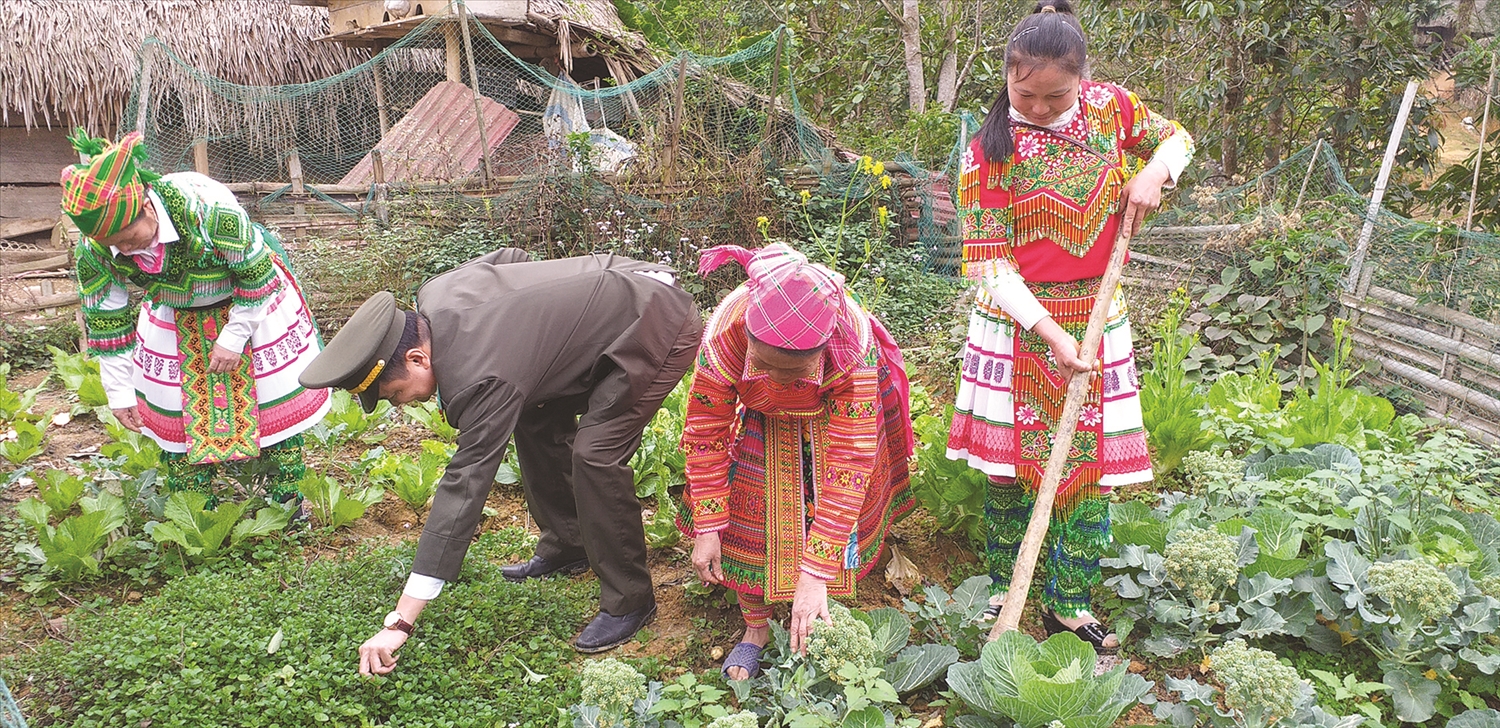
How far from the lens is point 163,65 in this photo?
855cm

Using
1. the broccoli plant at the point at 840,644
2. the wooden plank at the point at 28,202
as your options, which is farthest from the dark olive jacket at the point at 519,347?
the wooden plank at the point at 28,202

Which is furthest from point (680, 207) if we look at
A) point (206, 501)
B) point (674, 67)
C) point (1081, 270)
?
point (1081, 270)

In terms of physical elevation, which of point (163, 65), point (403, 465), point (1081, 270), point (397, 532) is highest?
point (163, 65)

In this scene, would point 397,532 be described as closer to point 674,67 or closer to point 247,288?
point 247,288

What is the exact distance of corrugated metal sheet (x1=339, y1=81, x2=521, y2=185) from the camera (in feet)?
25.0

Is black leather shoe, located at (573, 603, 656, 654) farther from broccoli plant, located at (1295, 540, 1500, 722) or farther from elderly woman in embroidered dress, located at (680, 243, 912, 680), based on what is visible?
broccoli plant, located at (1295, 540, 1500, 722)

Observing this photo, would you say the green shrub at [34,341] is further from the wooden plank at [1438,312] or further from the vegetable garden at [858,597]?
the wooden plank at [1438,312]

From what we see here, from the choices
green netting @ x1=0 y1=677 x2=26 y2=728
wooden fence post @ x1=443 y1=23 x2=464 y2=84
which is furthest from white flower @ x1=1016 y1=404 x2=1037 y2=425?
wooden fence post @ x1=443 y1=23 x2=464 y2=84

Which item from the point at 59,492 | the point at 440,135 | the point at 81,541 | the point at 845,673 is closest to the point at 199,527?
the point at 81,541

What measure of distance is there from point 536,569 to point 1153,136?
7.61 ft

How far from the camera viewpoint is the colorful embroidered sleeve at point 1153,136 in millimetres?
2217

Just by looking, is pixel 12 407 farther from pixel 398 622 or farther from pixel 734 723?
pixel 734 723

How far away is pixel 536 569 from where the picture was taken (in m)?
3.10

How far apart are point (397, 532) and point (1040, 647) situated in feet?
8.11
